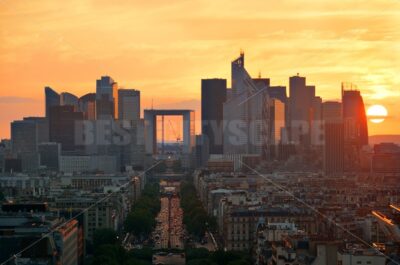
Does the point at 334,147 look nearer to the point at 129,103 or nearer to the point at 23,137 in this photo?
the point at 23,137

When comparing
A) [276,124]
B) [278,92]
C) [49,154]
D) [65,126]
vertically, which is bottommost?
[49,154]

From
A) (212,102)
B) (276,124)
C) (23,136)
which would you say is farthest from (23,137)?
(276,124)

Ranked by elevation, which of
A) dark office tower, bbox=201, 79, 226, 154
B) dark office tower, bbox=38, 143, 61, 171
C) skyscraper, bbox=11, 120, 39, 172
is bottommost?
dark office tower, bbox=38, 143, 61, 171

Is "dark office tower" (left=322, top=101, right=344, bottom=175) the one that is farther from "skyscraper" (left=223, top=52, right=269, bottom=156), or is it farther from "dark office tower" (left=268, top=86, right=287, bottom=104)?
"dark office tower" (left=268, top=86, right=287, bottom=104)

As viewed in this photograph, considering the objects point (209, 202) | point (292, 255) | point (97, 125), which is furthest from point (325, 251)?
point (97, 125)

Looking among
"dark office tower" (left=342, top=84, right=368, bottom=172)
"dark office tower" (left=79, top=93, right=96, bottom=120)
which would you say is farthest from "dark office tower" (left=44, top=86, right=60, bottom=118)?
"dark office tower" (left=342, top=84, right=368, bottom=172)

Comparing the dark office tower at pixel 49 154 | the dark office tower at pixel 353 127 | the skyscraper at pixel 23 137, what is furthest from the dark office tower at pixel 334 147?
the skyscraper at pixel 23 137
